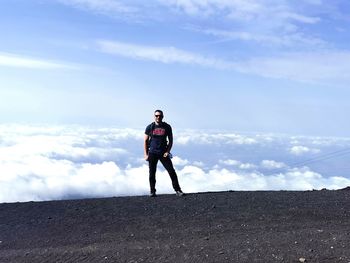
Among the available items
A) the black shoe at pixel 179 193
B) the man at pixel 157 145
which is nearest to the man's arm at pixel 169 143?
the man at pixel 157 145

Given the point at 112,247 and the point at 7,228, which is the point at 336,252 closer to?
the point at 112,247

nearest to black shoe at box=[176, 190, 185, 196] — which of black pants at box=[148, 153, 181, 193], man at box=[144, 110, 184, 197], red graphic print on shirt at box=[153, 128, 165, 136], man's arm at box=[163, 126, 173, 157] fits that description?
man at box=[144, 110, 184, 197]

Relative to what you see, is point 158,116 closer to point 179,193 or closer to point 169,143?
point 169,143

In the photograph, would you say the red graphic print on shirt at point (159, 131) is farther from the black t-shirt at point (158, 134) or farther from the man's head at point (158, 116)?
the man's head at point (158, 116)

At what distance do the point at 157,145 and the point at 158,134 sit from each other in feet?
0.95

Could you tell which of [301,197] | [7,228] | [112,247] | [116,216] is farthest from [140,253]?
[301,197]

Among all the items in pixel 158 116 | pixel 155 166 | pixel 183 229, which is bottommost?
pixel 183 229

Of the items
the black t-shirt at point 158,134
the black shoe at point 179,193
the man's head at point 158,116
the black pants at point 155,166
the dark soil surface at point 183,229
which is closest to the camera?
the dark soil surface at point 183,229

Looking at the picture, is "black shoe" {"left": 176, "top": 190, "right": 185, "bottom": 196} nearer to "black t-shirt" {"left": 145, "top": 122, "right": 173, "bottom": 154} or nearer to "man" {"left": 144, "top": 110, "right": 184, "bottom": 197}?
"man" {"left": 144, "top": 110, "right": 184, "bottom": 197}

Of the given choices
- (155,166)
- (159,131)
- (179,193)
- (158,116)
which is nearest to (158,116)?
(158,116)

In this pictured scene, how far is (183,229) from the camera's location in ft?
34.9

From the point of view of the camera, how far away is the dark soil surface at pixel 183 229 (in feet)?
29.8

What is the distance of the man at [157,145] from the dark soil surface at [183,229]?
2.46 feet

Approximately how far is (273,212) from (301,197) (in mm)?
2305
